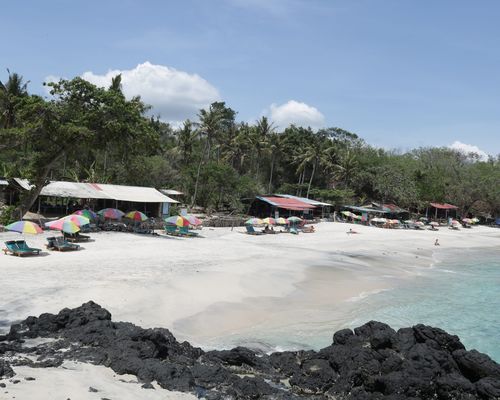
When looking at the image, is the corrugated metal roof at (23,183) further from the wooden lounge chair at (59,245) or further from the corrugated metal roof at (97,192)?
the wooden lounge chair at (59,245)

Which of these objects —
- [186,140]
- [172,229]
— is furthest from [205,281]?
[186,140]

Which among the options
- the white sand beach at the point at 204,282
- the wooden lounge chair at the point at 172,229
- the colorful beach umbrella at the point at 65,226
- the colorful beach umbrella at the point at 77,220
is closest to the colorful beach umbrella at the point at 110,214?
the white sand beach at the point at 204,282

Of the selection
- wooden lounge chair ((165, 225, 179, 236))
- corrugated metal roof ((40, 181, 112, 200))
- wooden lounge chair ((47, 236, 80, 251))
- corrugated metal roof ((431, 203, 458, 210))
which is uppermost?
corrugated metal roof ((431, 203, 458, 210))

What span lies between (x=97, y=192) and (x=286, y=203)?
22.1m

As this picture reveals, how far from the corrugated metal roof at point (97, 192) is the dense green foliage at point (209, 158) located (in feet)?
5.37

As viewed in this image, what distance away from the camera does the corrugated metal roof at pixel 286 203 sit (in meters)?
48.5

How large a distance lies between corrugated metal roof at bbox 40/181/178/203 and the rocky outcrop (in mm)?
21523

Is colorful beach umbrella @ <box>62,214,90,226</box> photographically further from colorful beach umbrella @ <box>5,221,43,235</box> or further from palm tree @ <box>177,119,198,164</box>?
palm tree @ <box>177,119,198,164</box>

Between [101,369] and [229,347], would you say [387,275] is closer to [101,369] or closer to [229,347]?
[229,347]

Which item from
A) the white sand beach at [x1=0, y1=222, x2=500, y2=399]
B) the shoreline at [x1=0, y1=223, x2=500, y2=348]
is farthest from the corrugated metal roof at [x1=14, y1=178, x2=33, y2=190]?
the shoreline at [x1=0, y1=223, x2=500, y2=348]

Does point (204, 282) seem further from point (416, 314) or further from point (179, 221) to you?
point (179, 221)

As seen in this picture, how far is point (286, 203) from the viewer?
49.8 metres

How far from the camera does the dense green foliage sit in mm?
28625

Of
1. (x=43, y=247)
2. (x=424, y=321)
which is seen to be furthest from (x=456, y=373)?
(x=43, y=247)
